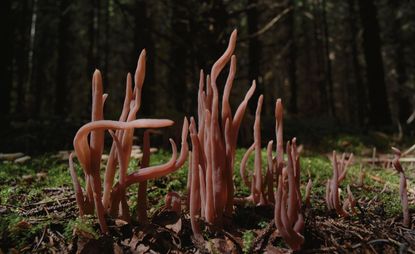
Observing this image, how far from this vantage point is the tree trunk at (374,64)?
8.27 m

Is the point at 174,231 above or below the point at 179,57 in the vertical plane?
below

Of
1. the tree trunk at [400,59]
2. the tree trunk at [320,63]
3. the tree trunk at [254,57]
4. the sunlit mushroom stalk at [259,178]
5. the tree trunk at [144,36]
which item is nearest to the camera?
the sunlit mushroom stalk at [259,178]

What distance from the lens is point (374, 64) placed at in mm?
8289

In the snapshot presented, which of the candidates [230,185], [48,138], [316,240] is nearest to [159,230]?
[230,185]

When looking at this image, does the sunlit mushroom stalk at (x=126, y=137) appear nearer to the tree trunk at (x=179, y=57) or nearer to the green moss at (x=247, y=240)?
the green moss at (x=247, y=240)

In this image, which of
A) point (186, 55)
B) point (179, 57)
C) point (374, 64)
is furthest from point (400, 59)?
point (186, 55)

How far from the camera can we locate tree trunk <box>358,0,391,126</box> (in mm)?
8266

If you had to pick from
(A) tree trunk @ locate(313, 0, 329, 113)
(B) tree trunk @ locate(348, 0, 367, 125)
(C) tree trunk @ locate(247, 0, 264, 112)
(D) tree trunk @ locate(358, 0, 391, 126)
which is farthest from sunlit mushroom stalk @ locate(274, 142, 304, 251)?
(A) tree trunk @ locate(313, 0, 329, 113)


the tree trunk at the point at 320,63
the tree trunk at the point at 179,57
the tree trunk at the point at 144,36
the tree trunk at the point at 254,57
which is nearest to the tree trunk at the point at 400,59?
the tree trunk at the point at 320,63

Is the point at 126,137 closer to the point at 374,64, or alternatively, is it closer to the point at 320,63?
the point at 374,64

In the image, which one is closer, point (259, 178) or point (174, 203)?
point (174, 203)

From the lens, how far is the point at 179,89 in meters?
7.35

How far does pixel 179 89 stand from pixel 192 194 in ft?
19.4

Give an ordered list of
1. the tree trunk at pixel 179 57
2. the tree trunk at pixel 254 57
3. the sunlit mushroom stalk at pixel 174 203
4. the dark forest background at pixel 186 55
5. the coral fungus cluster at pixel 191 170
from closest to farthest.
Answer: the coral fungus cluster at pixel 191 170, the sunlit mushroom stalk at pixel 174 203, the dark forest background at pixel 186 55, the tree trunk at pixel 179 57, the tree trunk at pixel 254 57
